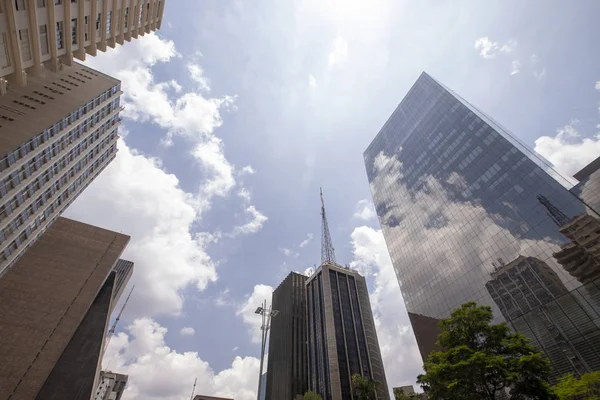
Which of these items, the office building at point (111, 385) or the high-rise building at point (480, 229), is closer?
the high-rise building at point (480, 229)

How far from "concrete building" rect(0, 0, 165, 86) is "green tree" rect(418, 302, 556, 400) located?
4333 cm

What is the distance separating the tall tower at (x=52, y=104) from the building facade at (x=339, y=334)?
96049 mm

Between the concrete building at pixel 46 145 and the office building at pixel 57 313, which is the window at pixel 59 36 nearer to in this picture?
the concrete building at pixel 46 145

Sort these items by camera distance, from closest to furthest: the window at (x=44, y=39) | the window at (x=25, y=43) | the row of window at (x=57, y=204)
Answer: the window at (x=25, y=43), the window at (x=44, y=39), the row of window at (x=57, y=204)

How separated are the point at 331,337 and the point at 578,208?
9062 cm

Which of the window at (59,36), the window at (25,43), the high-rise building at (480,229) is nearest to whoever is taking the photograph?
the window at (25,43)

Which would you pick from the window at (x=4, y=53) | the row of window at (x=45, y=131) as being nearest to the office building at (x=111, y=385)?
the row of window at (x=45, y=131)

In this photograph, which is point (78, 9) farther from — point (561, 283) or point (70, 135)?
point (561, 283)

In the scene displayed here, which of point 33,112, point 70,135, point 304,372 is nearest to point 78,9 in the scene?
point 33,112

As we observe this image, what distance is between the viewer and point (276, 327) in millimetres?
139000

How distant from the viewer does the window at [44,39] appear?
91.4 ft

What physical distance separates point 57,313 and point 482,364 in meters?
89.7

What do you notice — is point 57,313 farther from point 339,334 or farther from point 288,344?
point 339,334

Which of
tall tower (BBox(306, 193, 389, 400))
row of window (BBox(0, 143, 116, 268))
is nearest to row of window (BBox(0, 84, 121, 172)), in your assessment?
row of window (BBox(0, 143, 116, 268))
